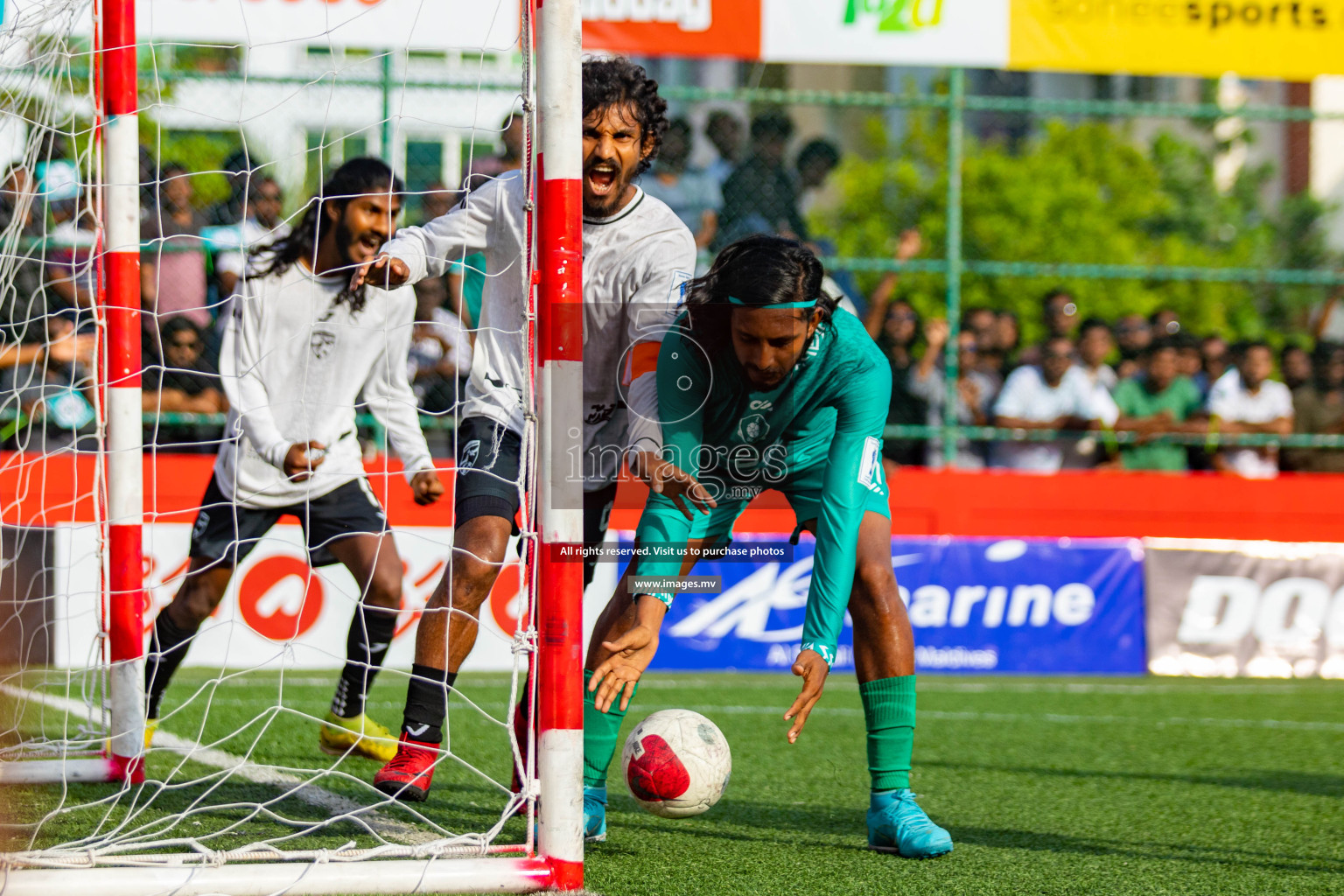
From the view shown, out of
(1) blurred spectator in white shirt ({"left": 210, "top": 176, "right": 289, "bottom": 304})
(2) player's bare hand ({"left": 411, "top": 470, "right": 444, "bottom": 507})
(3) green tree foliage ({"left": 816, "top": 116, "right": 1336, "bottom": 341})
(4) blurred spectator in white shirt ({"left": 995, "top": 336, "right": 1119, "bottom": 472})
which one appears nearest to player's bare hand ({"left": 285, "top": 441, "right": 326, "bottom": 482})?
(2) player's bare hand ({"left": 411, "top": 470, "right": 444, "bottom": 507})

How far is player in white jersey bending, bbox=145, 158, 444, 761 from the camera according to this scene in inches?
195

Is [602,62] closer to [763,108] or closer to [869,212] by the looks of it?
[763,108]

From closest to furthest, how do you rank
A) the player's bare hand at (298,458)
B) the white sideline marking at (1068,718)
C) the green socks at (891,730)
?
the green socks at (891,730), the player's bare hand at (298,458), the white sideline marking at (1068,718)

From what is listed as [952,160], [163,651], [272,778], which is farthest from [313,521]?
[952,160]

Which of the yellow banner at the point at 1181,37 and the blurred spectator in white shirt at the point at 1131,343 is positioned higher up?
the yellow banner at the point at 1181,37

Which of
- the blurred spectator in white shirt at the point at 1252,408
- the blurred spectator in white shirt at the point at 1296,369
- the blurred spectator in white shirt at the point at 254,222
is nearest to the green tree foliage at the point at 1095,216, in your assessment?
the blurred spectator in white shirt at the point at 1296,369

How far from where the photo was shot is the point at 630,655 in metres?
3.38

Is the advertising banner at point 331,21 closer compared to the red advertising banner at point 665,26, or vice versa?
the advertising banner at point 331,21

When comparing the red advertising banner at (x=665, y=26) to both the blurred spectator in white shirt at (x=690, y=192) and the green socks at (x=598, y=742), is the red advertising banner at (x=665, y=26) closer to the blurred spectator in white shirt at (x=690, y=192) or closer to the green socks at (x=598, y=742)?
the blurred spectator in white shirt at (x=690, y=192)

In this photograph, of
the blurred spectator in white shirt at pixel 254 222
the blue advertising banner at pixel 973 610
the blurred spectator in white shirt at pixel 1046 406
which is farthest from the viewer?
the blurred spectator in white shirt at pixel 1046 406

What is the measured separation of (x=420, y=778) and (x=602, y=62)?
2.05m

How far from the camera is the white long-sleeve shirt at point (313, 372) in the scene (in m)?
5.05

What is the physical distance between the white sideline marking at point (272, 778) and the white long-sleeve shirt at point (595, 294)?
107 cm

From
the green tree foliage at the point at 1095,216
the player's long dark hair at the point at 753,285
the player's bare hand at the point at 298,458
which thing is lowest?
the player's bare hand at the point at 298,458
